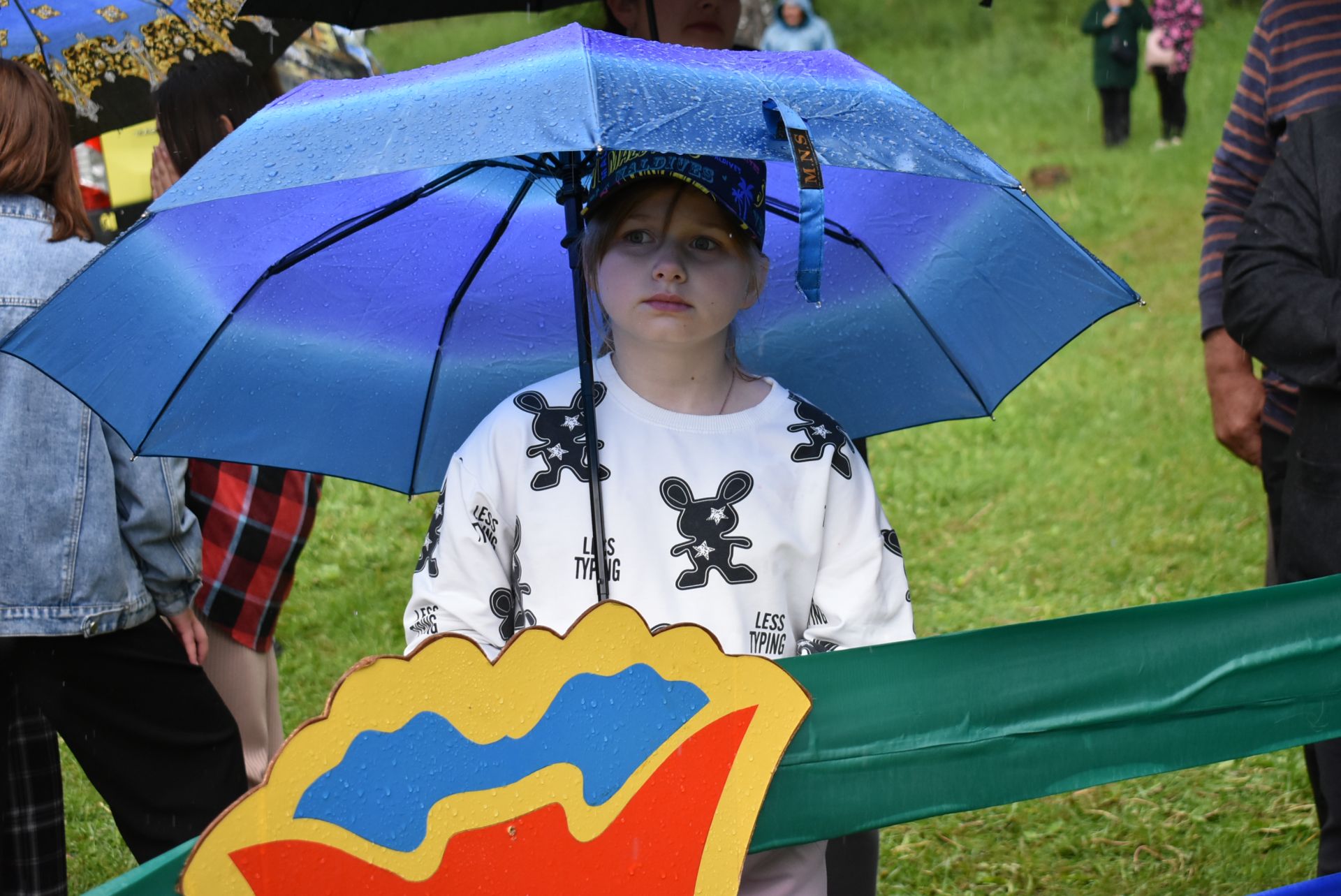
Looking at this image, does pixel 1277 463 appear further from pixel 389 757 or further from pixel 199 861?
pixel 199 861

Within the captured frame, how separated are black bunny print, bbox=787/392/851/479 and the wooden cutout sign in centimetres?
52

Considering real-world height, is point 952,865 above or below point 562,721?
below

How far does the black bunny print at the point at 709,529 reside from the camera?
7.20 feet

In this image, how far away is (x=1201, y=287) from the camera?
351 cm

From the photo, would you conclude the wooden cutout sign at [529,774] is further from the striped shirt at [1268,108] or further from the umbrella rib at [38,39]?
the umbrella rib at [38,39]

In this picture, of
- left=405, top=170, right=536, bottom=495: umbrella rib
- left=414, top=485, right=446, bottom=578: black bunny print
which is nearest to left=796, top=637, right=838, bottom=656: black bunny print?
left=414, top=485, right=446, bottom=578: black bunny print

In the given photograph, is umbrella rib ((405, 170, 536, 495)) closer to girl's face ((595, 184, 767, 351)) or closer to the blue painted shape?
girl's face ((595, 184, 767, 351))

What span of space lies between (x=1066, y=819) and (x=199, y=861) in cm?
313

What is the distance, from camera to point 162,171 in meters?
3.80

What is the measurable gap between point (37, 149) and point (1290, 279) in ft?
8.07

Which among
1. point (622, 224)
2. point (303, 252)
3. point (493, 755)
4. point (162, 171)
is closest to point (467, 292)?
point (303, 252)

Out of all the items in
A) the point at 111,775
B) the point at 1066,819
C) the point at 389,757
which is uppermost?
the point at 389,757

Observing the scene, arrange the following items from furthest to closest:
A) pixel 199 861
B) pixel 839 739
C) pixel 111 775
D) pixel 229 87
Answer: pixel 229 87, pixel 111 775, pixel 839 739, pixel 199 861

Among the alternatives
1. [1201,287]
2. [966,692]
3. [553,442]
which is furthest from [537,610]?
[1201,287]
